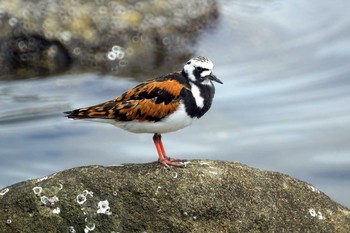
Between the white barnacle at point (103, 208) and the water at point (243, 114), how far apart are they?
387 centimetres

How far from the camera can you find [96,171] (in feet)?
22.7

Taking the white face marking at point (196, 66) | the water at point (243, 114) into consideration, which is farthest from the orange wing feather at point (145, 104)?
the water at point (243, 114)

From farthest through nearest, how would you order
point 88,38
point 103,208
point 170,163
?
point 88,38, point 170,163, point 103,208

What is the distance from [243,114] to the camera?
11.8m

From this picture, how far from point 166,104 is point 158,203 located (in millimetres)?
969

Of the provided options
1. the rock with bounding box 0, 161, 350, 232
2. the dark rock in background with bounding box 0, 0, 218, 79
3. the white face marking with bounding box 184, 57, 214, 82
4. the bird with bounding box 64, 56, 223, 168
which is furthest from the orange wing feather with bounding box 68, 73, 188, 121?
the dark rock in background with bounding box 0, 0, 218, 79

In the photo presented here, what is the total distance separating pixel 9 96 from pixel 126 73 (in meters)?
1.81

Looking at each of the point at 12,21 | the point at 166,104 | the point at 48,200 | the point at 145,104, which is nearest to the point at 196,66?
the point at 166,104

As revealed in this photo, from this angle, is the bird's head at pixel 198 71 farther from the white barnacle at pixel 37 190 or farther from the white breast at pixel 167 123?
the white barnacle at pixel 37 190

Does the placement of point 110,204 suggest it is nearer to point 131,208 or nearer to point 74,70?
point 131,208

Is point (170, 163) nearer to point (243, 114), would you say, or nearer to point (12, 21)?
point (243, 114)

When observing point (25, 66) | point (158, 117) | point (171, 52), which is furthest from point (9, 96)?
point (158, 117)

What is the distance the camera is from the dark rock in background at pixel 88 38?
43.5 feet

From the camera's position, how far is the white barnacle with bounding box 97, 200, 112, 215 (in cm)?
662
